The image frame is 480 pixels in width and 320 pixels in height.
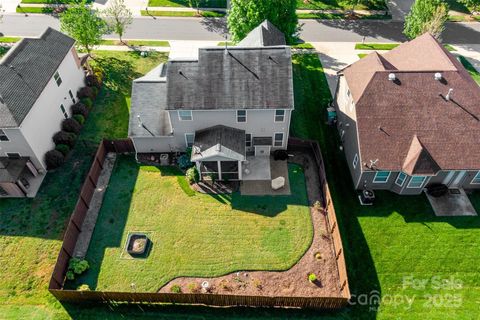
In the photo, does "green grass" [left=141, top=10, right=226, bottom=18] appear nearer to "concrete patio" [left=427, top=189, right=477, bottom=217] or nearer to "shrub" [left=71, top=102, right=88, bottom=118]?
"shrub" [left=71, top=102, right=88, bottom=118]

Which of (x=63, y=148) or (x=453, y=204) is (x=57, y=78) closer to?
(x=63, y=148)

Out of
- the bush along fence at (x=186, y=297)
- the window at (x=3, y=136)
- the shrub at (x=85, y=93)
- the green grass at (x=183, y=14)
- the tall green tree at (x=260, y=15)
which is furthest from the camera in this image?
the green grass at (x=183, y=14)

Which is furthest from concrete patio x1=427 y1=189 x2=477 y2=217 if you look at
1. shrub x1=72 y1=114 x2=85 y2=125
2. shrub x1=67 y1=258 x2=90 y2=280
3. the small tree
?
the small tree

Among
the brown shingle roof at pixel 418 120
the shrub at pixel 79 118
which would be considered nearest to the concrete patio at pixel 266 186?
the brown shingle roof at pixel 418 120

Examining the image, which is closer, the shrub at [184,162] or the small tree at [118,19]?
the shrub at [184,162]

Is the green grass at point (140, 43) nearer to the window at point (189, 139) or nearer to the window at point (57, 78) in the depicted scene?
the window at point (57, 78)

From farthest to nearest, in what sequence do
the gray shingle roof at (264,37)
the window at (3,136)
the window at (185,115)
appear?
the gray shingle roof at (264,37), the window at (185,115), the window at (3,136)

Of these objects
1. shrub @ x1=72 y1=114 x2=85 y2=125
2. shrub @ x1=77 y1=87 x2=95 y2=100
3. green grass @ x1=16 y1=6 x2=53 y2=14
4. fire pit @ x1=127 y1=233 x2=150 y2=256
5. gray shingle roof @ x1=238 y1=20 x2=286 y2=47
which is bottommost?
fire pit @ x1=127 y1=233 x2=150 y2=256
